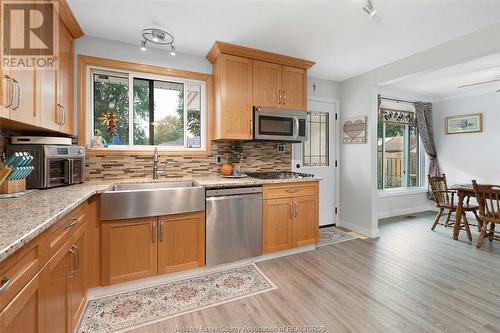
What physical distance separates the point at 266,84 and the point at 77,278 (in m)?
2.71

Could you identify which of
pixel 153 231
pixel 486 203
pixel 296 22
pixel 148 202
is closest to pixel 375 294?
pixel 153 231

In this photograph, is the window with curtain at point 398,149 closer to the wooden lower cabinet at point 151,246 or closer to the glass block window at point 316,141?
the glass block window at point 316,141

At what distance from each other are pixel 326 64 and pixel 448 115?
3.54 meters

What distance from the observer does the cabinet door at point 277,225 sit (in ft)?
8.84

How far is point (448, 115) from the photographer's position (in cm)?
489

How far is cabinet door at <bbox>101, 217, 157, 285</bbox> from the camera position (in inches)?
78.6

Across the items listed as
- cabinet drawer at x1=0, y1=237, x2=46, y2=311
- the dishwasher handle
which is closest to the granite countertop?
cabinet drawer at x1=0, y1=237, x2=46, y2=311

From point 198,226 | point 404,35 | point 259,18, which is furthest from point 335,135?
point 198,226

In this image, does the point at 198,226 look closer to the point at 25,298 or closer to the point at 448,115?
the point at 25,298

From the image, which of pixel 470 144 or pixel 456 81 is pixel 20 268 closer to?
pixel 456 81

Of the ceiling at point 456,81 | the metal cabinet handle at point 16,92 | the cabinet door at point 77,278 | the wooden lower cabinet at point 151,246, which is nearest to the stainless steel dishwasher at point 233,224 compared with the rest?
the wooden lower cabinet at point 151,246

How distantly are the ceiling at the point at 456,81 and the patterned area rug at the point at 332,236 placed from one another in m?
2.38

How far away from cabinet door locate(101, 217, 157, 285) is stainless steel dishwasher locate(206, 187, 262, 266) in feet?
1.77

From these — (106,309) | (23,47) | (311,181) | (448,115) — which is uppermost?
(448,115)
